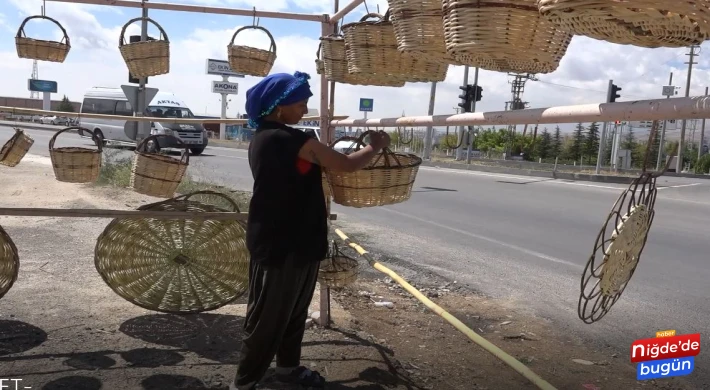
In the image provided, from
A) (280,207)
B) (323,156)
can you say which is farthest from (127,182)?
(323,156)

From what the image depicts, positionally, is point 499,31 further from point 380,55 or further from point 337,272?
point 337,272

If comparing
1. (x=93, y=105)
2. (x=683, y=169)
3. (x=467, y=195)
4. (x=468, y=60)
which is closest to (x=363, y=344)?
(x=468, y=60)

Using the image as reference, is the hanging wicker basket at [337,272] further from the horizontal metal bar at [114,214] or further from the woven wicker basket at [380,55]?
the woven wicker basket at [380,55]

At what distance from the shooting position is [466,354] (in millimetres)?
4051

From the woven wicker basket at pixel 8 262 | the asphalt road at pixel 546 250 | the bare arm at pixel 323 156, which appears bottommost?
the asphalt road at pixel 546 250

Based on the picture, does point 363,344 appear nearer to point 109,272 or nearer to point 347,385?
point 347,385

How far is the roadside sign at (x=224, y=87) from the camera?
2979 centimetres

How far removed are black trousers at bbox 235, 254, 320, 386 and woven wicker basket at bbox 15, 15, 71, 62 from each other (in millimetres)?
2363

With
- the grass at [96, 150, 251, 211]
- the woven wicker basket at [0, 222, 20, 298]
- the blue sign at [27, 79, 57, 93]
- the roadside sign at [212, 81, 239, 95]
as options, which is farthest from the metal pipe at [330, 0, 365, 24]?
the roadside sign at [212, 81, 239, 95]

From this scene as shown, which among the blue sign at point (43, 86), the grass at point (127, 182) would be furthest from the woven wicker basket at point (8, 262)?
the blue sign at point (43, 86)

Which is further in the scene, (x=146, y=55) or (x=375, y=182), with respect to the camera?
(x=146, y=55)

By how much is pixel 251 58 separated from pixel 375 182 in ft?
5.74

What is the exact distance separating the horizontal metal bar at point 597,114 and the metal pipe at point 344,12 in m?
0.93

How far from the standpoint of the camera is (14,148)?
524 centimetres
